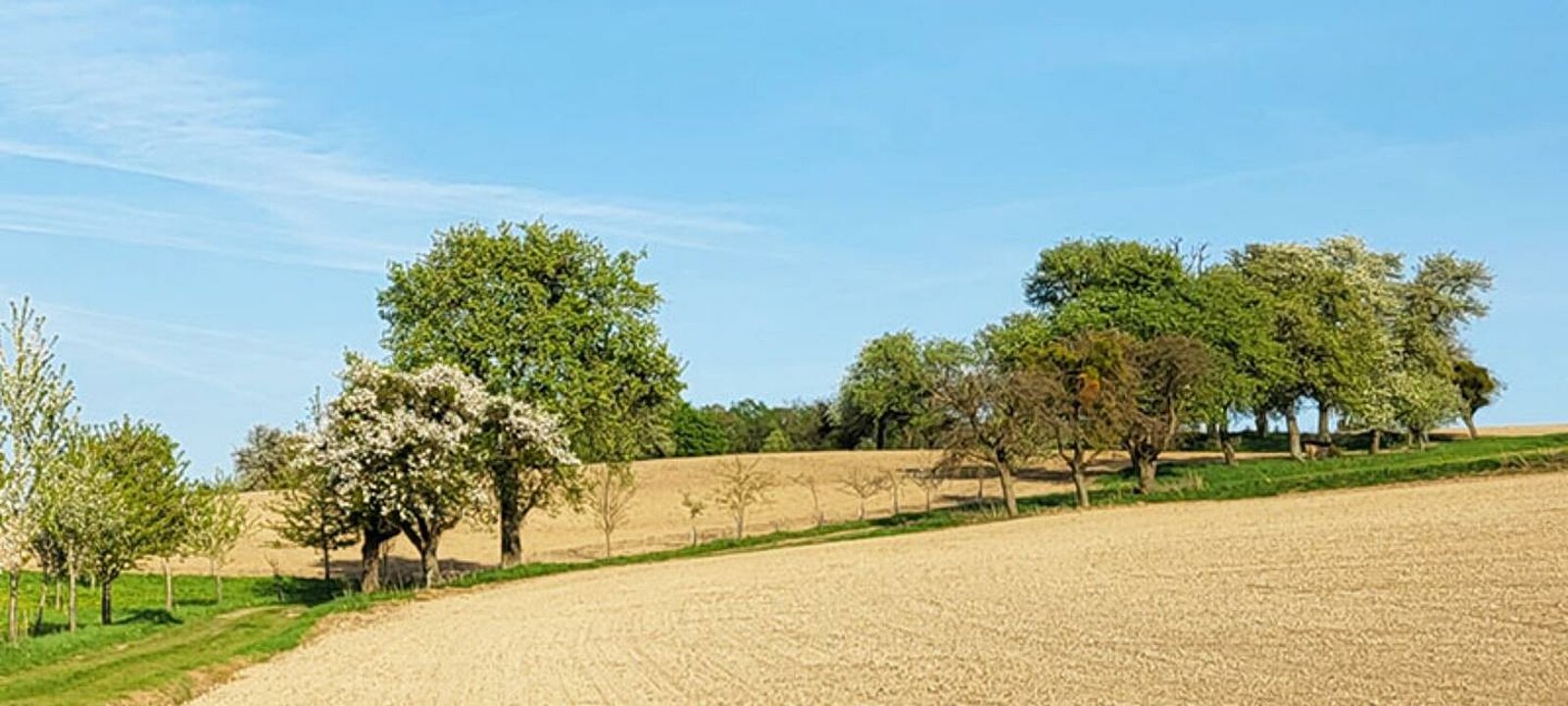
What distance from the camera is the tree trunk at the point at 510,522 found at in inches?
2405

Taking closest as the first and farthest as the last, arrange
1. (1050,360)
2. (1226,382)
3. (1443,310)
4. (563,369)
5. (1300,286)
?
1. (563,369)
2. (1050,360)
3. (1226,382)
4. (1300,286)
5. (1443,310)

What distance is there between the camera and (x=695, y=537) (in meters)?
74.2

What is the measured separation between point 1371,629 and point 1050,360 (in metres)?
46.6

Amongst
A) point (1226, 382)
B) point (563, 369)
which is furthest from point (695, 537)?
point (1226, 382)

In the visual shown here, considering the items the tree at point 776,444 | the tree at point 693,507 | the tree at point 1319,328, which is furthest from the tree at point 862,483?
the tree at point 776,444

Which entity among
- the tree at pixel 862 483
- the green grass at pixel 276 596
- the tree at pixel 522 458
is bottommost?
the green grass at pixel 276 596

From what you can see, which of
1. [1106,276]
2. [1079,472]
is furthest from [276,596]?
[1106,276]

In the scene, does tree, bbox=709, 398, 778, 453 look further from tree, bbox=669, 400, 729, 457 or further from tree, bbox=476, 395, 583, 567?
tree, bbox=476, 395, 583, 567

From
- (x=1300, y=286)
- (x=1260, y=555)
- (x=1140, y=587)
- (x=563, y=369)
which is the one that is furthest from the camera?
(x=1300, y=286)

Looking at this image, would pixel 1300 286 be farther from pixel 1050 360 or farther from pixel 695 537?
pixel 695 537

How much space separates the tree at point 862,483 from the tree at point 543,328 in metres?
18.6

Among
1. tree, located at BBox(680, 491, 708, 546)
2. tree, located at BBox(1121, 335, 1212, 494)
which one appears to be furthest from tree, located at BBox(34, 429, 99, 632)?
tree, located at BBox(1121, 335, 1212, 494)

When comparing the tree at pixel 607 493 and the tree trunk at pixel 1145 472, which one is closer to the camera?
the tree at pixel 607 493

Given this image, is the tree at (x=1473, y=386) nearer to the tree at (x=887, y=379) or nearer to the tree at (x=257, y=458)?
the tree at (x=887, y=379)
